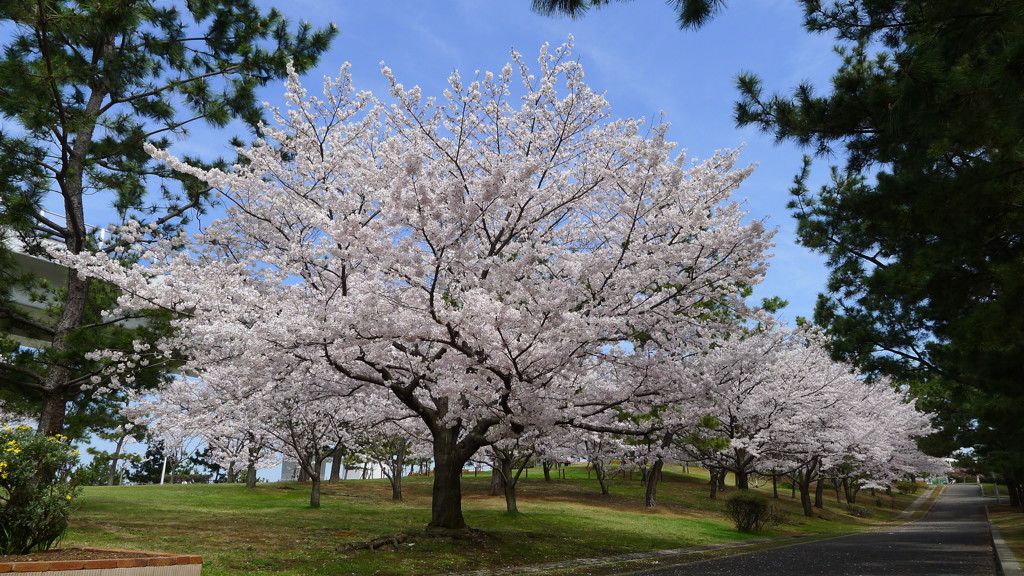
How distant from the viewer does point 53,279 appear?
71.3ft

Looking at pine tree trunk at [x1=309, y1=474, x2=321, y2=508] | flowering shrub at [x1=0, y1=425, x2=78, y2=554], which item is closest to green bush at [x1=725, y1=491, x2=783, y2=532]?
pine tree trunk at [x1=309, y1=474, x2=321, y2=508]

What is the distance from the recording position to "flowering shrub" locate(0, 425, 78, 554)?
7.68m

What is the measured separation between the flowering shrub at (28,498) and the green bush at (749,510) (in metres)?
21.3

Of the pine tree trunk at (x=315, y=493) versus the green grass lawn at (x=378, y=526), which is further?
the pine tree trunk at (x=315, y=493)

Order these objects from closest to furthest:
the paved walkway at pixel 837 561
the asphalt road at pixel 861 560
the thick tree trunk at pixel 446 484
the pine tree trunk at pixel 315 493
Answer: the paved walkway at pixel 837 561, the asphalt road at pixel 861 560, the thick tree trunk at pixel 446 484, the pine tree trunk at pixel 315 493

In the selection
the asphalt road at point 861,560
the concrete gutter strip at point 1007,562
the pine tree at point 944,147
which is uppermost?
the pine tree at point 944,147

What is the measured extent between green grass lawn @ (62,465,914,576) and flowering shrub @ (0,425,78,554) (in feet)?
1.94

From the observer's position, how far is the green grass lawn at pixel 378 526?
1133 centimetres

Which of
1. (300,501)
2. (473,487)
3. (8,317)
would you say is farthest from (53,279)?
(473,487)

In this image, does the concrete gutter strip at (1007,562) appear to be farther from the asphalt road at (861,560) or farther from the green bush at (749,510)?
the green bush at (749,510)

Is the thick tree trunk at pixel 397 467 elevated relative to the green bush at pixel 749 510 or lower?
elevated

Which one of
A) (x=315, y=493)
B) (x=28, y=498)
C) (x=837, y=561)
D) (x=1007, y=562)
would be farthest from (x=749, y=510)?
(x=28, y=498)

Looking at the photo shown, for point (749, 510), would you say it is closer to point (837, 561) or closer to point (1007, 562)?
point (837, 561)

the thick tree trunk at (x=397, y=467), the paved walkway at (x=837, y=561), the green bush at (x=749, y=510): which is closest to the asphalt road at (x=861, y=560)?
the paved walkway at (x=837, y=561)
